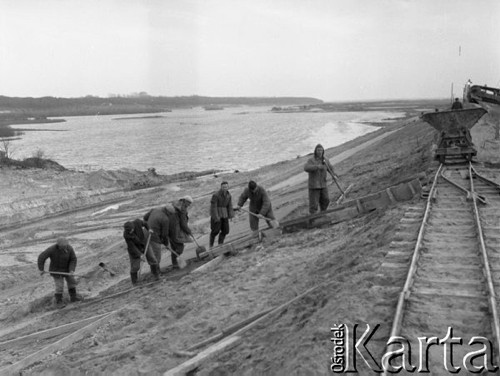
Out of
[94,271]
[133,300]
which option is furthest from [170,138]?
[133,300]

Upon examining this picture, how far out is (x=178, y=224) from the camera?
32.5 ft

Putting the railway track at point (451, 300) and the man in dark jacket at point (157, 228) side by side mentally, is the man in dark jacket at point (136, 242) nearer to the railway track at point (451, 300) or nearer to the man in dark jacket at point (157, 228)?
the man in dark jacket at point (157, 228)

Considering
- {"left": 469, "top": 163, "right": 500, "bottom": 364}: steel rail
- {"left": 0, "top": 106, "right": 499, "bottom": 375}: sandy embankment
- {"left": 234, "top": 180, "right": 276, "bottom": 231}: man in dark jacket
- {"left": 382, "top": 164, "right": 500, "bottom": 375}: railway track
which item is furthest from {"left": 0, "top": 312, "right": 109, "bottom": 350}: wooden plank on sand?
{"left": 469, "top": 163, "right": 500, "bottom": 364}: steel rail

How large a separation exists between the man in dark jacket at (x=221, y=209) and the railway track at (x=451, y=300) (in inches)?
155

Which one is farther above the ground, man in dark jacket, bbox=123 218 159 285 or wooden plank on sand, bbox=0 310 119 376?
man in dark jacket, bbox=123 218 159 285

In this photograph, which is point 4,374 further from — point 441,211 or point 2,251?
point 2,251

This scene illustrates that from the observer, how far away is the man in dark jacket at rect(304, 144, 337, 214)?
34.4 ft

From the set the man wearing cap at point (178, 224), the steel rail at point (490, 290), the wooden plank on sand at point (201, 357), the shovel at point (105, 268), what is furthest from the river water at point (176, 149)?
the wooden plank on sand at point (201, 357)

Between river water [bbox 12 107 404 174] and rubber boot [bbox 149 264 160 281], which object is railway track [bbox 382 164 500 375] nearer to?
rubber boot [bbox 149 264 160 281]

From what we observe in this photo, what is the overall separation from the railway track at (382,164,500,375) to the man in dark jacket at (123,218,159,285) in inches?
195

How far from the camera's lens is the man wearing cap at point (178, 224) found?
381 inches

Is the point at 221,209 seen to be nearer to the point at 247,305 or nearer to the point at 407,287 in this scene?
the point at 247,305

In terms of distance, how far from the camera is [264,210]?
10.6 m

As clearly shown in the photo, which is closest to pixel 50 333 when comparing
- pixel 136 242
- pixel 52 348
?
pixel 52 348
